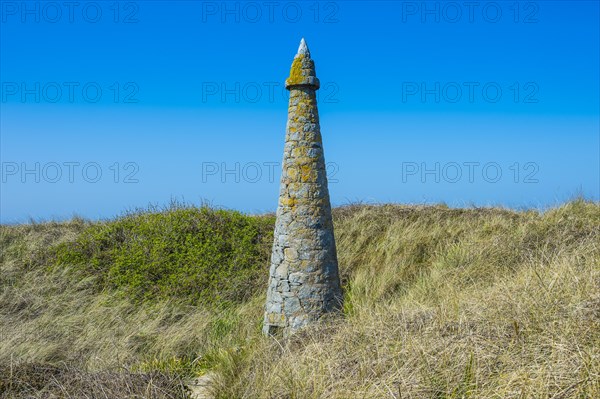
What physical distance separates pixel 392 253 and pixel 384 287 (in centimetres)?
255

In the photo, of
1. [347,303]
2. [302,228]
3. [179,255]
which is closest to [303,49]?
[302,228]

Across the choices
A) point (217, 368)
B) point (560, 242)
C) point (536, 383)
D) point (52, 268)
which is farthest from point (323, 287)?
point (52, 268)

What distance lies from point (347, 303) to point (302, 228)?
1.71m

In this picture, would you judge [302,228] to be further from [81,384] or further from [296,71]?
[81,384]

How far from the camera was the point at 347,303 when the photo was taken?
27.4ft

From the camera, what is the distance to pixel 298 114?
25.2 ft

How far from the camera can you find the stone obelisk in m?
7.43

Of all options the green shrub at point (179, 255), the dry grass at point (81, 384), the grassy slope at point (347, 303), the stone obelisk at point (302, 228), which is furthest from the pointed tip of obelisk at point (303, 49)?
the green shrub at point (179, 255)

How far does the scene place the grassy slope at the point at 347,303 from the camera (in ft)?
15.9

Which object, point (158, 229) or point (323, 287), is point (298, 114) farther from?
point (158, 229)

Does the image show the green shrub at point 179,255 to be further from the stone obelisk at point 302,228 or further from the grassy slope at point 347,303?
the stone obelisk at point 302,228

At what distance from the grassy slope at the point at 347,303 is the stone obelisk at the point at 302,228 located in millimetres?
430

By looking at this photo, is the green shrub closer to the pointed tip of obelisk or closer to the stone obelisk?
the stone obelisk

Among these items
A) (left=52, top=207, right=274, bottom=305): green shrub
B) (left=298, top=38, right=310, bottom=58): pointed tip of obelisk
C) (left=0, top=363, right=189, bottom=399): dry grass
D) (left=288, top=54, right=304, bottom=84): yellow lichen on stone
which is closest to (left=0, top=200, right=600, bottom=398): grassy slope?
(left=52, top=207, right=274, bottom=305): green shrub
